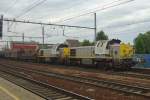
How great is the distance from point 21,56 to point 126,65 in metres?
37.9

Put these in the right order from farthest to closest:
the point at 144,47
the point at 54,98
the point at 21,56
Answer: the point at 144,47, the point at 21,56, the point at 54,98

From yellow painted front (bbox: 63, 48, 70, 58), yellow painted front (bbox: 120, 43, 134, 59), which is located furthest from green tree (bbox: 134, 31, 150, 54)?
yellow painted front (bbox: 120, 43, 134, 59)

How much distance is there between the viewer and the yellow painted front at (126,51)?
1137 inches

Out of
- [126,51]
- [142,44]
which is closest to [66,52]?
[126,51]

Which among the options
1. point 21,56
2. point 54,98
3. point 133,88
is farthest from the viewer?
point 21,56

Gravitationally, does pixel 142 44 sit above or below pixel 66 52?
above

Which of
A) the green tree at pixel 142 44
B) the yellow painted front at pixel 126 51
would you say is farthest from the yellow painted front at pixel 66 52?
the green tree at pixel 142 44

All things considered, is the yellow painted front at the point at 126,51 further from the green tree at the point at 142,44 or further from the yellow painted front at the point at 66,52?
the green tree at the point at 142,44

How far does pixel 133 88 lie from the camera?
14.9 meters

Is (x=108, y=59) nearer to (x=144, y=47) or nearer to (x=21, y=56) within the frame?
(x=21, y=56)

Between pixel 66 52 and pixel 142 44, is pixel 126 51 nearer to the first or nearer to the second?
pixel 66 52

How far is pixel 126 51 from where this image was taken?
95.9 feet

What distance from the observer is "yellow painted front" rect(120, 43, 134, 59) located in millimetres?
28875

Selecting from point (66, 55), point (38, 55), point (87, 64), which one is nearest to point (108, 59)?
point (87, 64)
